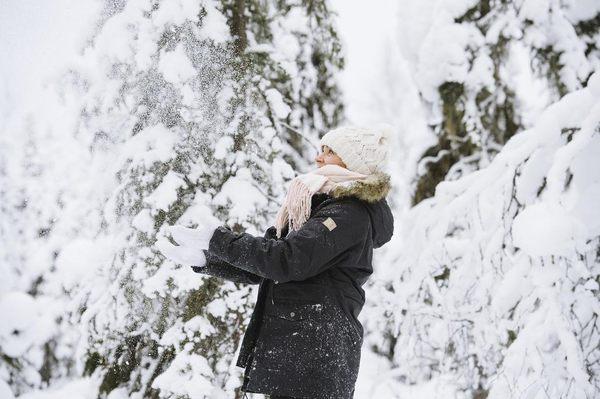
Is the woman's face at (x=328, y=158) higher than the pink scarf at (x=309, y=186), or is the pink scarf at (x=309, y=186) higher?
the woman's face at (x=328, y=158)

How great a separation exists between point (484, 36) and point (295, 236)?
4.47 meters

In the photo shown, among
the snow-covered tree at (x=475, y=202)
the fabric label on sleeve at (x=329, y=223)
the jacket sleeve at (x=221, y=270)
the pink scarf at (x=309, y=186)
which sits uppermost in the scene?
the snow-covered tree at (x=475, y=202)

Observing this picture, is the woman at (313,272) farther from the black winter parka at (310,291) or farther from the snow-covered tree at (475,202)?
the snow-covered tree at (475,202)

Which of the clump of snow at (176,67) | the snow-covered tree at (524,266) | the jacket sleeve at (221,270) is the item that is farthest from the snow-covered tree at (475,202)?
the clump of snow at (176,67)

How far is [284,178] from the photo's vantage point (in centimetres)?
376

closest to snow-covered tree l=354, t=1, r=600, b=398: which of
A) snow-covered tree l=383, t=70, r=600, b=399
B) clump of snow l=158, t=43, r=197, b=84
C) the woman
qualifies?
snow-covered tree l=383, t=70, r=600, b=399

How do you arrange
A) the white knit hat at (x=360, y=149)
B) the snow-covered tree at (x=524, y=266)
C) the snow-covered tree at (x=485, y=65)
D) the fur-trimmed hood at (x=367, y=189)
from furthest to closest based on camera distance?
the snow-covered tree at (x=485, y=65)
the snow-covered tree at (x=524, y=266)
the white knit hat at (x=360, y=149)
the fur-trimmed hood at (x=367, y=189)

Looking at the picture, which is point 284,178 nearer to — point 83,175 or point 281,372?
point 83,175

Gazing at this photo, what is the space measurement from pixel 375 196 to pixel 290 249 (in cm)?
45

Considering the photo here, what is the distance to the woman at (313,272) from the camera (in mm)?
1726

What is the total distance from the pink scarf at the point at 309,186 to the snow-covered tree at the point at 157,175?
123 centimetres

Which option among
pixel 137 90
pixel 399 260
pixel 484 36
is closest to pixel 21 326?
pixel 137 90

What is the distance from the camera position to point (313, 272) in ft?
5.84

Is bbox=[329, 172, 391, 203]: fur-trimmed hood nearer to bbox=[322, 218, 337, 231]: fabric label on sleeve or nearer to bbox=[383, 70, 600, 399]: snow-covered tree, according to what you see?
bbox=[322, 218, 337, 231]: fabric label on sleeve
